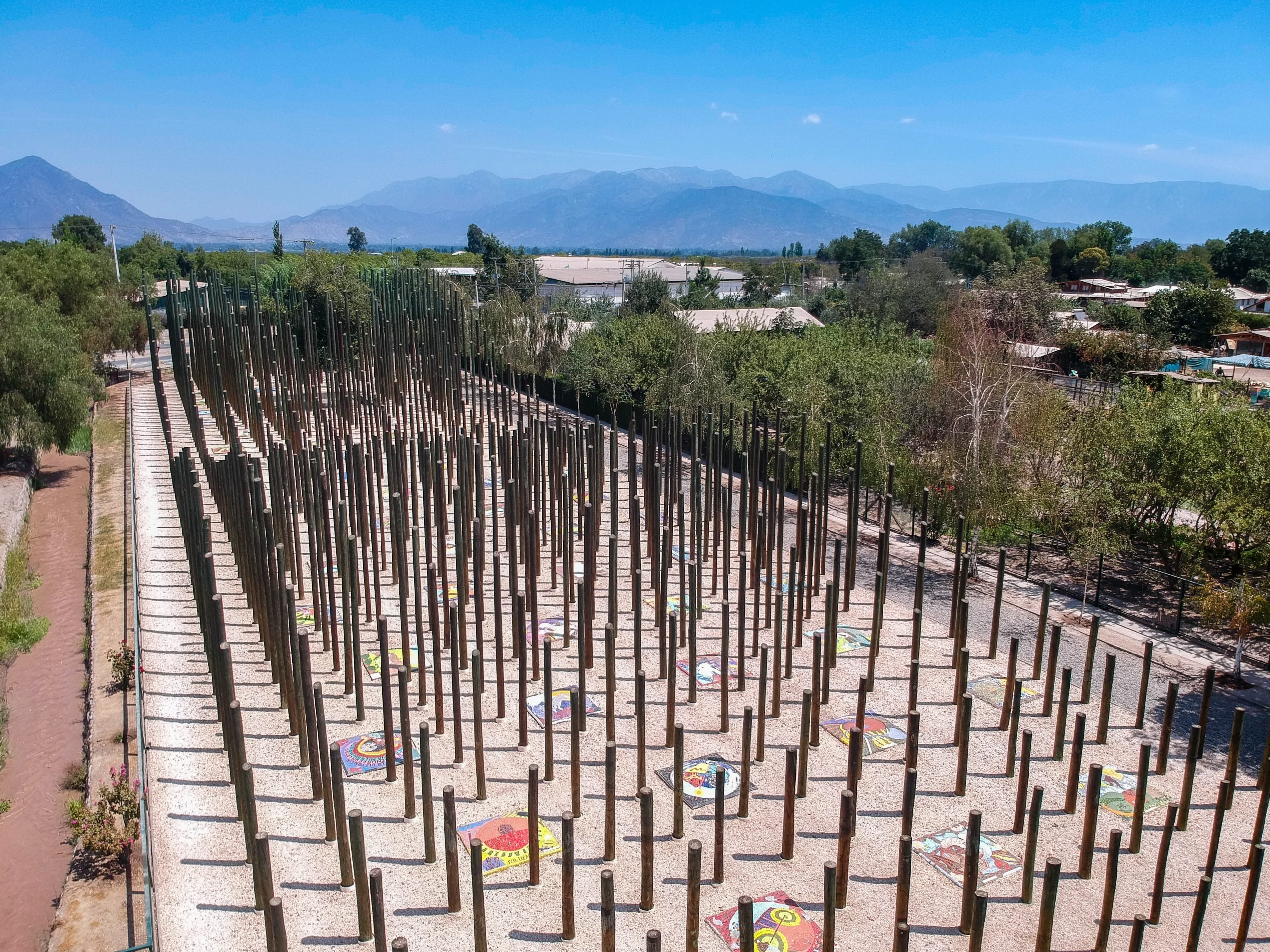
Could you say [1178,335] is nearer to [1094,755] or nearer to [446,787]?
[1094,755]

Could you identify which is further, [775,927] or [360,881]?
[775,927]

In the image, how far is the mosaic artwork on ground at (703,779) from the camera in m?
10.6

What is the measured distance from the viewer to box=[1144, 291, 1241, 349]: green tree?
6244cm

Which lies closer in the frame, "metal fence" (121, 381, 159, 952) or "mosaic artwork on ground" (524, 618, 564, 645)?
"metal fence" (121, 381, 159, 952)

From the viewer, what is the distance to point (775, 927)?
8.55 m

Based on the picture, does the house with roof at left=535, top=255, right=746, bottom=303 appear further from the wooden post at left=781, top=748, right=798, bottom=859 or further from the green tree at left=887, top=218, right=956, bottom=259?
the wooden post at left=781, top=748, right=798, bottom=859

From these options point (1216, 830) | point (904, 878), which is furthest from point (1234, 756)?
point (904, 878)

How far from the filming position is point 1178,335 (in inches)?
2485

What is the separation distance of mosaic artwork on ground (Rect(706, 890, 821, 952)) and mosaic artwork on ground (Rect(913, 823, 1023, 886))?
168 centimetres

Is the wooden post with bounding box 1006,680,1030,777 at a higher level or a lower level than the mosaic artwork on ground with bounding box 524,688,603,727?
higher

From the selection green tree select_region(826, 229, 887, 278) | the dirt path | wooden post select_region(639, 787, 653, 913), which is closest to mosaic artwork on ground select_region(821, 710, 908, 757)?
wooden post select_region(639, 787, 653, 913)

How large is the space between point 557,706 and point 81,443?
28170 mm

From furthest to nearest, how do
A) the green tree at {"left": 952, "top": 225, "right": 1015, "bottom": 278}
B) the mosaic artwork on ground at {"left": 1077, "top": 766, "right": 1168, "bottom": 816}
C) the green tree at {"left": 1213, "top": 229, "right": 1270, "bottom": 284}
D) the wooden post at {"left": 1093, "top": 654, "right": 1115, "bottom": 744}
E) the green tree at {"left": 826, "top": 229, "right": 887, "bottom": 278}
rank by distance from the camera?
the green tree at {"left": 826, "top": 229, "right": 887, "bottom": 278}, the green tree at {"left": 952, "top": 225, "right": 1015, "bottom": 278}, the green tree at {"left": 1213, "top": 229, "right": 1270, "bottom": 284}, the wooden post at {"left": 1093, "top": 654, "right": 1115, "bottom": 744}, the mosaic artwork on ground at {"left": 1077, "top": 766, "right": 1168, "bottom": 816}

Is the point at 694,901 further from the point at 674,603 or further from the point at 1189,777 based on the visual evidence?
the point at 674,603
